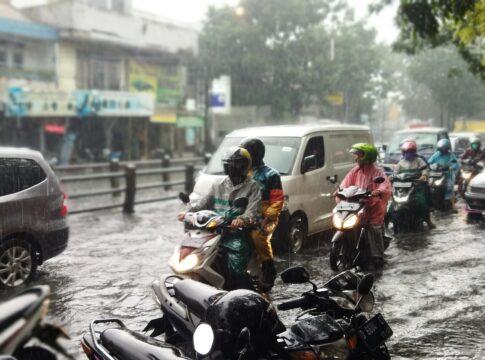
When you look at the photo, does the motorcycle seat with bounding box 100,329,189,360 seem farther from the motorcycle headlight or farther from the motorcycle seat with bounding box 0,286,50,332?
the motorcycle headlight

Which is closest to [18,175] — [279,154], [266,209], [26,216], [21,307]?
[26,216]

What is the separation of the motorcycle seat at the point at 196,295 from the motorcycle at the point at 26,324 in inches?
48.0

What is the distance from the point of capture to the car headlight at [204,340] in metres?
2.71

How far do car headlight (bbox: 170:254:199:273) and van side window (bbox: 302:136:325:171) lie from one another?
4289mm

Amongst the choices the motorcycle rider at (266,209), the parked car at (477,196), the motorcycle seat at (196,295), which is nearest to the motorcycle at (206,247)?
the motorcycle rider at (266,209)

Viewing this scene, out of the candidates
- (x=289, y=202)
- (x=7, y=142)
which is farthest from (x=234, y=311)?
(x=7, y=142)

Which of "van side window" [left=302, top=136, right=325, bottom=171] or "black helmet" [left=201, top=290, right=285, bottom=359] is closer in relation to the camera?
"black helmet" [left=201, top=290, right=285, bottom=359]

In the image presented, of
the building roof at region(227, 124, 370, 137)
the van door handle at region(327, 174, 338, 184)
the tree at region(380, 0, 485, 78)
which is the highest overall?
the tree at region(380, 0, 485, 78)

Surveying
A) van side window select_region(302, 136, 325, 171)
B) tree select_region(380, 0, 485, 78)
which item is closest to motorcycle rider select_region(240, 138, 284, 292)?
van side window select_region(302, 136, 325, 171)

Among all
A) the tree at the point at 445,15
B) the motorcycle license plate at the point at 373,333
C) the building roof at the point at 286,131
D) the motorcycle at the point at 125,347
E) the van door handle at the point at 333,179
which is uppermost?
the tree at the point at 445,15

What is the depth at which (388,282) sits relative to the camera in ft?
22.8

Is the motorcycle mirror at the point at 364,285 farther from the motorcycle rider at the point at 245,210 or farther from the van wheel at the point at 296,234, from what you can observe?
the van wheel at the point at 296,234

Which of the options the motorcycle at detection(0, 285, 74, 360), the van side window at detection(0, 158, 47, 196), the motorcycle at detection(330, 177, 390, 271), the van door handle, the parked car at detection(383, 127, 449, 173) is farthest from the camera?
the parked car at detection(383, 127, 449, 173)

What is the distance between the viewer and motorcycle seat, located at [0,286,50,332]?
206 cm
